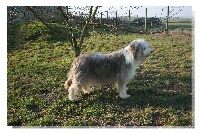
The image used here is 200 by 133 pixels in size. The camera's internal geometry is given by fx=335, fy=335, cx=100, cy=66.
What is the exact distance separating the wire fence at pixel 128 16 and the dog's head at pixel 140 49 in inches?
18.9

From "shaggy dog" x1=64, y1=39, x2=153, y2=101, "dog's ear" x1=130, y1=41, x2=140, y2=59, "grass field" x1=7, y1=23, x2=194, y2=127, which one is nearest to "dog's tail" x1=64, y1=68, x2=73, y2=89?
"shaggy dog" x1=64, y1=39, x2=153, y2=101

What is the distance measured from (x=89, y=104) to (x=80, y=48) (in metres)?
1.05

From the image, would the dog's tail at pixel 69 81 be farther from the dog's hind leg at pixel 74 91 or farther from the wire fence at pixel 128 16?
the wire fence at pixel 128 16

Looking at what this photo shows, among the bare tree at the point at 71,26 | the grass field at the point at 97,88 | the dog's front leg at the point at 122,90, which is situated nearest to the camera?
the grass field at the point at 97,88

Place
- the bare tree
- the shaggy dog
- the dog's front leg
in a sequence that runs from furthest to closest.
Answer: the bare tree < the dog's front leg < the shaggy dog

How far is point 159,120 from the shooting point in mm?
4336

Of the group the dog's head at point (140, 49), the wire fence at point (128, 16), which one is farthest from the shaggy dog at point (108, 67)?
the wire fence at point (128, 16)

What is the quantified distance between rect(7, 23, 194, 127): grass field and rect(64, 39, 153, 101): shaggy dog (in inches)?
10.4

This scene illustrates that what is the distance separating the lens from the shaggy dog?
4.52 m

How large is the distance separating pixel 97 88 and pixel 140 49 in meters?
0.99

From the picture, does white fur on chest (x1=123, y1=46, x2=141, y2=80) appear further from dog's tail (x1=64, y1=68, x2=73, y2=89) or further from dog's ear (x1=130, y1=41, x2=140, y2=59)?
dog's tail (x1=64, y1=68, x2=73, y2=89)

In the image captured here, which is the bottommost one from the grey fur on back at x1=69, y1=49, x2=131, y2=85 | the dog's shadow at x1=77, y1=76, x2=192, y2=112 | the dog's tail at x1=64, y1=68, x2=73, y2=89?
the dog's shadow at x1=77, y1=76, x2=192, y2=112

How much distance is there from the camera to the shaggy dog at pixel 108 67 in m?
4.52
